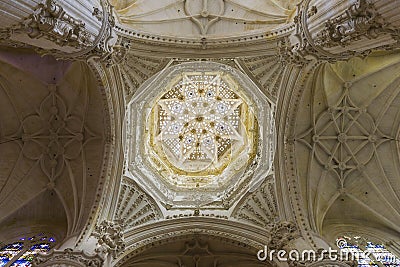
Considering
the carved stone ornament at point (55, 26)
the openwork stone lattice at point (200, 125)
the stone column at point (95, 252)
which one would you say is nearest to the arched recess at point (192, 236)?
the stone column at point (95, 252)

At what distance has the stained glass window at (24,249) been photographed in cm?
1468

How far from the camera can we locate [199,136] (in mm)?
19656

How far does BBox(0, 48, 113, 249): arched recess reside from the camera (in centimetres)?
1595

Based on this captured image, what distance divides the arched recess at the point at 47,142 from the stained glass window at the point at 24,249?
0.38 m

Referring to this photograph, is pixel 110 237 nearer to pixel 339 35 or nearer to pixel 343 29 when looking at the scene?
pixel 339 35

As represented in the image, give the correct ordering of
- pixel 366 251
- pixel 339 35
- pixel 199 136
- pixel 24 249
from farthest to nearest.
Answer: pixel 199 136
pixel 24 249
pixel 366 251
pixel 339 35

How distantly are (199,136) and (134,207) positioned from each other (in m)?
5.18

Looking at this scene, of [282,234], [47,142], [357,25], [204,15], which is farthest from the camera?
[47,142]

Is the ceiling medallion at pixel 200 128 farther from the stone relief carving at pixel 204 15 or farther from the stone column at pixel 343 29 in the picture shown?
the stone column at pixel 343 29

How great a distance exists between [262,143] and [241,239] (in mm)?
3439

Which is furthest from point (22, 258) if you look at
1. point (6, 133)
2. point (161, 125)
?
point (161, 125)

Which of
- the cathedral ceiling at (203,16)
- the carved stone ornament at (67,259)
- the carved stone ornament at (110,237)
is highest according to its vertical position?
the cathedral ceiling at (203,16)

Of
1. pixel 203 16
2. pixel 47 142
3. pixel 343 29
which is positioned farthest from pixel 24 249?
pixel 343 29

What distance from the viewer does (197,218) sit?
1549cm
